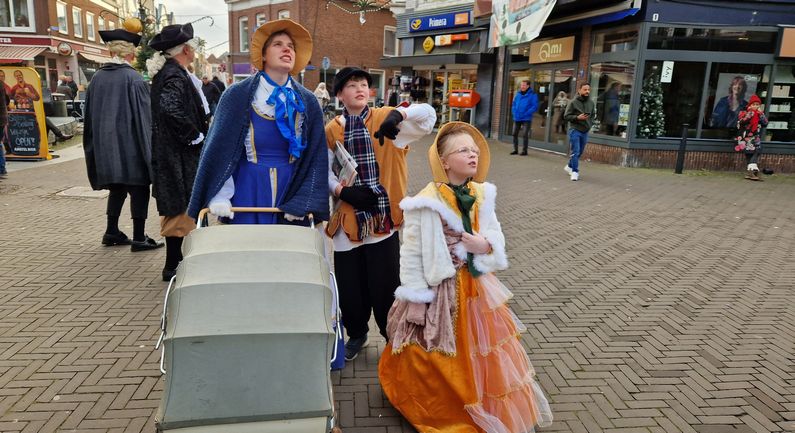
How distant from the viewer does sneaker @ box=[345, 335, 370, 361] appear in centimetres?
365

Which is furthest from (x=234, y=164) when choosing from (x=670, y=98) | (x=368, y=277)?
(x=670, y=98)

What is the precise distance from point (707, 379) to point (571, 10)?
40.2 ft

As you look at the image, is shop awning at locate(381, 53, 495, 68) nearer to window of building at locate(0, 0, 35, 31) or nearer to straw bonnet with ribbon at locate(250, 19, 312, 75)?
straw bonnet with ribbon at locate(250, 19, 312, 75)

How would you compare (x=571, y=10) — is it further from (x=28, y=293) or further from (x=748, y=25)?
(x=28, y=293)

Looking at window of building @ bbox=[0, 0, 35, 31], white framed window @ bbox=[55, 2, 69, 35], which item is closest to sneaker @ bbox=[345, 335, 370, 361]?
window of building @ bbox=[0, 0, 35, 31]

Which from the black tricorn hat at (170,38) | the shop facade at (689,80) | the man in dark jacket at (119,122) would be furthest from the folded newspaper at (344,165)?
the shop facade at (689,80)

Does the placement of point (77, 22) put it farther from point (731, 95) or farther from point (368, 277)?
point (368, 277)

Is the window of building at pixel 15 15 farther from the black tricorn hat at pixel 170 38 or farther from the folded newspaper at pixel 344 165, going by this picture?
the folded newspaper at pixel 344 165

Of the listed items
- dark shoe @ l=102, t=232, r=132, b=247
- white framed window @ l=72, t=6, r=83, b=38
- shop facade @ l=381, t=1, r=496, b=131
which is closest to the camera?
dark shoe @ l=102, t=232, r=132, b=247

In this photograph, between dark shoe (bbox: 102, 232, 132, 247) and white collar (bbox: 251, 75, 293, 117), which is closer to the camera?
white collar (bbox: 251, 75, 293, 117)

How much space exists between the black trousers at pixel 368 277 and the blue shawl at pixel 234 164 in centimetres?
39

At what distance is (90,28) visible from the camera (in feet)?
120

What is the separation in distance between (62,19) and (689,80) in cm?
3349

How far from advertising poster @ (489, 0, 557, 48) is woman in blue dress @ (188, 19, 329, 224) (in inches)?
440
